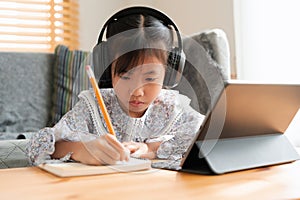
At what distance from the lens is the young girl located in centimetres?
81

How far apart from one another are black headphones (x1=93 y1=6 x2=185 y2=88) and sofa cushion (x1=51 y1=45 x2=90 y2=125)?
51.9 inches

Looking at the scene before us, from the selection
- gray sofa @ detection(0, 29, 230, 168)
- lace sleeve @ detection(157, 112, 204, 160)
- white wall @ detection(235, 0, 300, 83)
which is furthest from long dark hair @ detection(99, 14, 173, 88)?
gray sofa @ detection(0, 29, 230, 168)

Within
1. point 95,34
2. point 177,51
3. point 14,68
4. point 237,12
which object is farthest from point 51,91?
point 177,51

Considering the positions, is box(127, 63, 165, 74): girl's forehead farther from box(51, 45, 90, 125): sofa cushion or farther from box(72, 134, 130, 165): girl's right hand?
box(51, 45, 90, 125): sofa cushion

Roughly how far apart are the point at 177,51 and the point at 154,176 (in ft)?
1.16

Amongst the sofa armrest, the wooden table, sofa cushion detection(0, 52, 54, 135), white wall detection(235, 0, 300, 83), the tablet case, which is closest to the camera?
the wooden table

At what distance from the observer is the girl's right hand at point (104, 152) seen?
0.66 m

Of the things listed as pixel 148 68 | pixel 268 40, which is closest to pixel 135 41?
pixel 148 68

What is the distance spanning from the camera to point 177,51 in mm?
903

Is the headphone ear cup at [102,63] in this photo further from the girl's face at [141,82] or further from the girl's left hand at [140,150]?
the girl's left hand at [140,150]

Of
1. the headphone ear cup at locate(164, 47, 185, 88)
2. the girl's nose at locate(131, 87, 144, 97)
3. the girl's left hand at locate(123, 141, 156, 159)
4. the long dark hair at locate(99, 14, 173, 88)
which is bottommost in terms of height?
the girl's left hand at locate(123, 141, 156, 159)

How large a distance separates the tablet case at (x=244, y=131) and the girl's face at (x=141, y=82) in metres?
0.21

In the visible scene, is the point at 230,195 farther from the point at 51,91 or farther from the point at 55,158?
the point at 51,91

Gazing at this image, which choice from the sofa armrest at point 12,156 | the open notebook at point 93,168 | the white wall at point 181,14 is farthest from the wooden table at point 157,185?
the white wall at point 181,14
